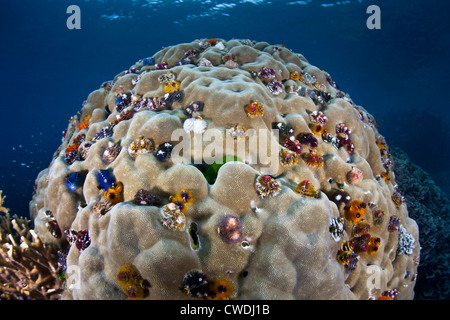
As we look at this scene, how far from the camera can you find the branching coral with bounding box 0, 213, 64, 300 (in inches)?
212

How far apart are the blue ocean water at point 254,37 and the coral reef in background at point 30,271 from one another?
45.3 feet

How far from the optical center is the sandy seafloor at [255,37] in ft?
90.7

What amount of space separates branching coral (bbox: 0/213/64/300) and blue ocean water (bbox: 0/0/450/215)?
45.3 ft

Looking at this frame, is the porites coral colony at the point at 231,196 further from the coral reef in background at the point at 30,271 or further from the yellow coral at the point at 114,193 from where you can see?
the coral reef in background at the point at 30,271

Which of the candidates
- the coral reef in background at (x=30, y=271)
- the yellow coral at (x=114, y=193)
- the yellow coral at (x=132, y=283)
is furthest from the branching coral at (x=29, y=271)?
the yellow coral at (x=132, y=283)

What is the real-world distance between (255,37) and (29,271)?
150 ft

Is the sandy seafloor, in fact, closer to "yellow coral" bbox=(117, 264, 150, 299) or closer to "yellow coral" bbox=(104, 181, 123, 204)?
"yellow coral" bbox=(104, 181, 123, 204)

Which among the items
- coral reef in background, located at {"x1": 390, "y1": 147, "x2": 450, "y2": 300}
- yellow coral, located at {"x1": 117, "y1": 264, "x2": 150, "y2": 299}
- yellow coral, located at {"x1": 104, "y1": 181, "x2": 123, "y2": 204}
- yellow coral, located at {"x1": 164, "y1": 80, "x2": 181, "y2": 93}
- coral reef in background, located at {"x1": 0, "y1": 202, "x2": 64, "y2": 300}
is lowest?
coral reef in background, located at {"x1": 390, "y1": 147, "x2": 450, "y2": 300}

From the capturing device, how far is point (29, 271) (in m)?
5.39

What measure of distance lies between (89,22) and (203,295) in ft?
149

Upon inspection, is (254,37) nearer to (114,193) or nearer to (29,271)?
(114,193)

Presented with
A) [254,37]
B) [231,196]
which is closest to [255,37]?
[254,37]

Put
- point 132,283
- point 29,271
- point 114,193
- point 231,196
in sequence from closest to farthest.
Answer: point 132,283 → point 231,196 → point 114,193 → point 29,271

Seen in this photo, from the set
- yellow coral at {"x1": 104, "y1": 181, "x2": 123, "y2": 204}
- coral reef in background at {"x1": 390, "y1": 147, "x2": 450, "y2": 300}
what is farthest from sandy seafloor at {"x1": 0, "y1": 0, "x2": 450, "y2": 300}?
coral reef in background at {"x1": 390, "y1": 147, "x2": 450, "y2": 300}
